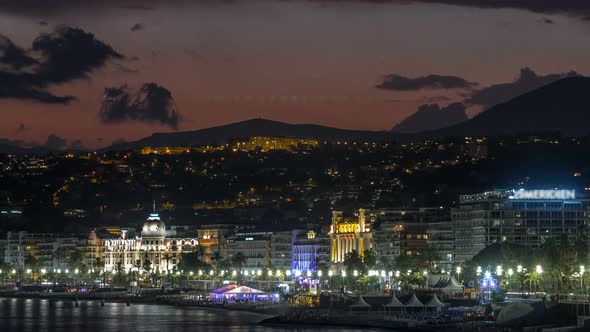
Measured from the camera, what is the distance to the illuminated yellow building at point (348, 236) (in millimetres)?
179375

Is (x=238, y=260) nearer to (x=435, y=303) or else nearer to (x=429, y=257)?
(x=429, y=257)

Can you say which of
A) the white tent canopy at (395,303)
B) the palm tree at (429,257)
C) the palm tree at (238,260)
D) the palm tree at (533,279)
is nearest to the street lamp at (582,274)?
the palm tree at (533,279)

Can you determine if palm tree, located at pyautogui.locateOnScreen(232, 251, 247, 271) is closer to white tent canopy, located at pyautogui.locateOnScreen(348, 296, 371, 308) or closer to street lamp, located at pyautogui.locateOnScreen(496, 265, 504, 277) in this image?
street lamp, located at pyautogui.locateOnScreen(496, 265, 504, 277)

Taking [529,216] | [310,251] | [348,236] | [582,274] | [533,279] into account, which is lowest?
[533,279]

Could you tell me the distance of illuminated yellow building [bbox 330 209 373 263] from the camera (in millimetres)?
179375

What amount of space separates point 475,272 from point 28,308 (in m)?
59.4

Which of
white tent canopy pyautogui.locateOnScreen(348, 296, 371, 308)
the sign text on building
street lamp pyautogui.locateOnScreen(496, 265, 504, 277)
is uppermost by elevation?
the sign text on building

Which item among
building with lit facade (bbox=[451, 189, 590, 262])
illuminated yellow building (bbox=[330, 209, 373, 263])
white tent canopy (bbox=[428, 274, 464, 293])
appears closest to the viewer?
white tent canopy (bbox=[428, 274, 464, 293])

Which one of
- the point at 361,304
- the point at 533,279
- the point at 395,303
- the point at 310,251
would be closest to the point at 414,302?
the point at 395,303

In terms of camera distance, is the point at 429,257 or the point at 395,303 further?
the point at 429,257

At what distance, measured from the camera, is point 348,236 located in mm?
185000

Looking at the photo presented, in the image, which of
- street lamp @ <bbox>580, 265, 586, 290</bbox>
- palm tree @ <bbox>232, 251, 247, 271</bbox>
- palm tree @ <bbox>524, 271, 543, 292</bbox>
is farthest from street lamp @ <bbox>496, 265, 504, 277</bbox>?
palm tree @ <bbox>232, 251, 247, 271</bbox>

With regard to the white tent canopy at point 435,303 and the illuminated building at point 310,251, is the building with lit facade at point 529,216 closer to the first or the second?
the white tent canopy at point 435,303

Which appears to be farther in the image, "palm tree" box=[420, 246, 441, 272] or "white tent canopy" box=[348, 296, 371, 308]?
"palm tree" box=[420, 246, 441, 272]
